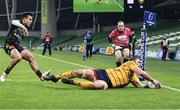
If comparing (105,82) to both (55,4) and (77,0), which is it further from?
(55,4)

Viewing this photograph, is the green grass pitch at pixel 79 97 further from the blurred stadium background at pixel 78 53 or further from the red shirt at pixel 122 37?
the red shirt at pixel 122 37

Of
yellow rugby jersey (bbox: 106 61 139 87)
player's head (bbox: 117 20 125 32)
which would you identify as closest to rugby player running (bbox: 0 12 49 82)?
yellow rugby jersey (bbox: 106 61 139 87)

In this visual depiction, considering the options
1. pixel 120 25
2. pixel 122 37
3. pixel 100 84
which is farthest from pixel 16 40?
pixel 122 37

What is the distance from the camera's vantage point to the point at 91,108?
1145 cm

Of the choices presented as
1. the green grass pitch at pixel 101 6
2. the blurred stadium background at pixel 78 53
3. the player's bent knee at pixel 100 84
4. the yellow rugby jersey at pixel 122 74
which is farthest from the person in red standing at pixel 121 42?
the green grass pitch at pixel 101 6

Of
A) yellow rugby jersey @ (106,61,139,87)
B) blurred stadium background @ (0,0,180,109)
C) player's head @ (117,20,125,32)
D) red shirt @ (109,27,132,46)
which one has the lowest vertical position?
blurred stadium background @ (0,0,180,109)

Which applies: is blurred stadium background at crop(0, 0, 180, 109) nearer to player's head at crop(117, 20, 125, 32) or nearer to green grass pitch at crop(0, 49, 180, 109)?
green grass pitch at crop(0, 49, 180, 109)

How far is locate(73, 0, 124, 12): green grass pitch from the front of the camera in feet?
195

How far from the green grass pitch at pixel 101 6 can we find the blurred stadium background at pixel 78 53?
174cm

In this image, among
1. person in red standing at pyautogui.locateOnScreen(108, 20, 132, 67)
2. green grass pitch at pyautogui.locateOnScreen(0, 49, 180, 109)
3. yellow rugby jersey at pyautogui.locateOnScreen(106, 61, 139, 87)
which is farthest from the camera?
person in red standing at pyautogui.locateOnScreen(108, 20, 132, 67)

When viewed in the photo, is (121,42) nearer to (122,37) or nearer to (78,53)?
(122,37)

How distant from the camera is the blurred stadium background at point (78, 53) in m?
12.5

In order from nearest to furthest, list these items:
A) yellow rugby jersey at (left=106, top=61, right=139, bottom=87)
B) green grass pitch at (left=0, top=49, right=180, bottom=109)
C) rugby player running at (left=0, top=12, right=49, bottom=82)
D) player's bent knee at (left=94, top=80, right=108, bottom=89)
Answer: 1. green grass pitch at (left=0, top=49, right=180, bottom=109)
2. player's bent knee at (left=94, top=80, right=108, bottom=89)
3. yellow rugby jersey at (left=106, top=61, right=139, bottom=87)
4. rugby player running at (left=0, top=12, right=49, bottom=82)

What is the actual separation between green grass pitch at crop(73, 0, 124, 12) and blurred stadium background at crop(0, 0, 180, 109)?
1.74 meters
